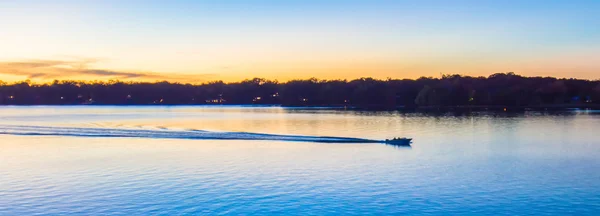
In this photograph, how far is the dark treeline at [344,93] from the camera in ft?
338

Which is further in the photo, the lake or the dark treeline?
the dark treeline

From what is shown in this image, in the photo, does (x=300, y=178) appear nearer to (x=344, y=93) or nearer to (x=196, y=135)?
(x=196, y=135)

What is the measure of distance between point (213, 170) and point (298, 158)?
14.9ft

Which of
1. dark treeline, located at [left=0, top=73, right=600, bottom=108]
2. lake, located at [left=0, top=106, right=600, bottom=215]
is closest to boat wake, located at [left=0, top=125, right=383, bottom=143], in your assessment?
lake, located at [left=0, top=106, right=600, bottom=215]

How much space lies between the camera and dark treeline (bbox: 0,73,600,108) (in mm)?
103062

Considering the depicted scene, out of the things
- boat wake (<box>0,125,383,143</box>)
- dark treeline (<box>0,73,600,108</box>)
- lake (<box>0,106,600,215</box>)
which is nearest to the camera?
lake (<box>0,106,600,215</box>)

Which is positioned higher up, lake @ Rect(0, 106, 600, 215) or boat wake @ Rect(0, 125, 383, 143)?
boat wake @ Rect(0, 125, 383, 143)

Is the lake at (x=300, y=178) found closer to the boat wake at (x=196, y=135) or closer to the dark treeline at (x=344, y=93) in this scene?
the boat wake at (x=196, y=135)

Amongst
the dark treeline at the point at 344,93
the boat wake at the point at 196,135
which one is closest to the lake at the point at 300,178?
the boat wake at the point at 196,135

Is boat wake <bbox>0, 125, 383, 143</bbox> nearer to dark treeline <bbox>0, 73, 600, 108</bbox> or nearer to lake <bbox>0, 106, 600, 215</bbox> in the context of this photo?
lake <bbox>0, 106, 600, 215</bbox>

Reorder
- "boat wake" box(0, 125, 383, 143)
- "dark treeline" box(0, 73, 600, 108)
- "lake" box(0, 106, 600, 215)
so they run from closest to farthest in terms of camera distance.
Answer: "lake" box(0, 106, 600, 215) < "boat wake" box(0, 125, 383, 143) < "dark treeline" box(0, 73, 600, 108)

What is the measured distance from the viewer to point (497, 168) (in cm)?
1956

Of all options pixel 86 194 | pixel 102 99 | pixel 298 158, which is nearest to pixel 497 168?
pixel 298 158

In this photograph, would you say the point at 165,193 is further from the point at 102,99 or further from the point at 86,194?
the point at 102,99
